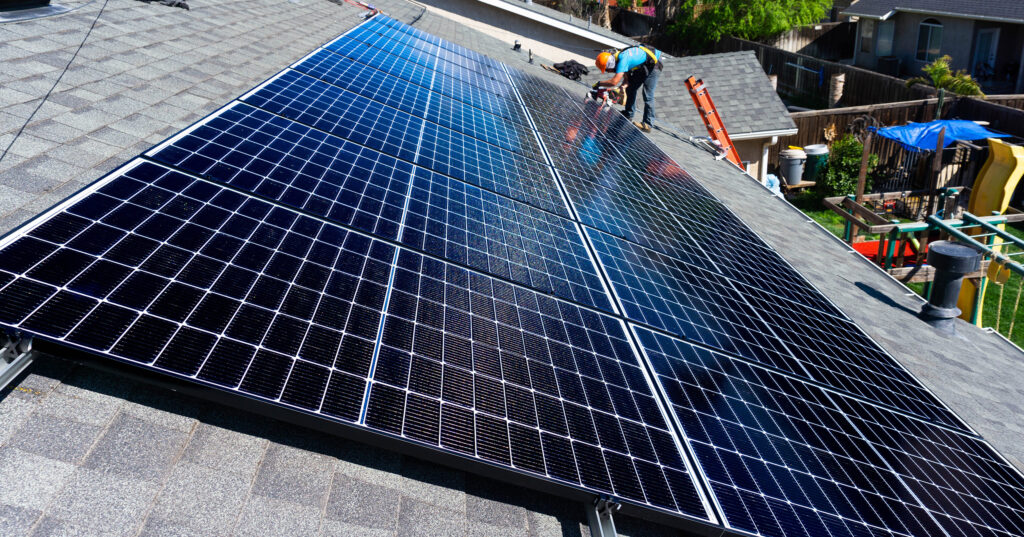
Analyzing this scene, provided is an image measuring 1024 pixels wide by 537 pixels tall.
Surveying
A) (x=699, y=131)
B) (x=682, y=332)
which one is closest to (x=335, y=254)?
(x=682, y=332)

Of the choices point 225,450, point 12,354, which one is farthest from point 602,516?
point 12,354

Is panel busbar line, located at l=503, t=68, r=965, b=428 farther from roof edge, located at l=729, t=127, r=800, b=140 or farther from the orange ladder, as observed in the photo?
roof edge, located at l=729, t=127, r=800, b=140

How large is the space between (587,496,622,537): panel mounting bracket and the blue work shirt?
16.0 meters

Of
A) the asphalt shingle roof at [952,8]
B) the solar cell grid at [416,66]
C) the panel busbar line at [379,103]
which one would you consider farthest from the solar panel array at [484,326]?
the asphalt shingle roof at [952,8]

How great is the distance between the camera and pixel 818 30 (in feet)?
180

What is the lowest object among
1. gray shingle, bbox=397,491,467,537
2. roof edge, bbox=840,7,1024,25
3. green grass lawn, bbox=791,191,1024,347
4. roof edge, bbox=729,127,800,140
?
green grass lawn, bbox=791,191,1024,347

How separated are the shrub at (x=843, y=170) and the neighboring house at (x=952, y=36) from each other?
12.8 metres

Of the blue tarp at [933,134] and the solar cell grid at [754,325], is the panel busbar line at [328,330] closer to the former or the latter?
the solar cell grid at [754,325]

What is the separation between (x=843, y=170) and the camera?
29.5 m

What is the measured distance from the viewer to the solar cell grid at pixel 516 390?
3861 mm

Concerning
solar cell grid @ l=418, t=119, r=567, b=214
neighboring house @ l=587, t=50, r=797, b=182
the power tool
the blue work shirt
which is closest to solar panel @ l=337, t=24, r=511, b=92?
the blue work shirt

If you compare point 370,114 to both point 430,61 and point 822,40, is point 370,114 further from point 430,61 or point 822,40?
point 822,40

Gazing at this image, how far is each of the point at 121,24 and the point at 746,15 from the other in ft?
165

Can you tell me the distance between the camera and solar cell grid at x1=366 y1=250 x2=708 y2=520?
3.86 m
